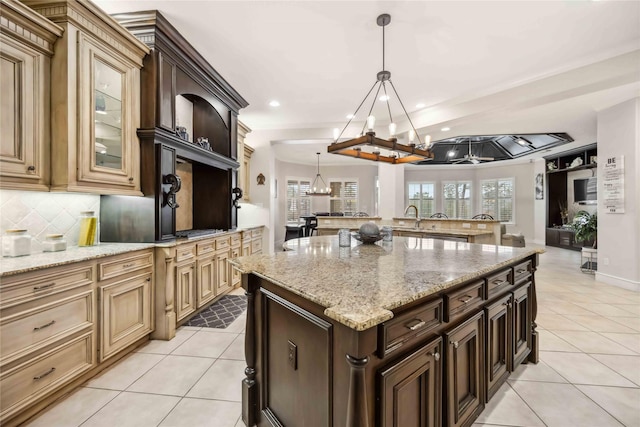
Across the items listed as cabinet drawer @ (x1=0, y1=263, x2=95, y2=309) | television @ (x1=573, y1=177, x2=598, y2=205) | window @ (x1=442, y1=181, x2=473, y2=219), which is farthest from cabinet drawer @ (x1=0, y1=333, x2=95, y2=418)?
window @ (x1=442, y1=181, x2=473, y2=219)

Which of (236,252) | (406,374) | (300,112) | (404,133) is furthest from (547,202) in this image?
(406,374)

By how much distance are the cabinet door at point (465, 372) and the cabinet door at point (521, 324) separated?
0.55 metres

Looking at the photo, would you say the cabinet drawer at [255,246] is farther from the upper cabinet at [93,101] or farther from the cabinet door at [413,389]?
the cabinet door at [413,389]

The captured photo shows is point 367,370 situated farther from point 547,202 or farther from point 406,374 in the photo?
point 547,202

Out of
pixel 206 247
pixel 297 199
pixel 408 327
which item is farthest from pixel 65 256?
pixel 297 199

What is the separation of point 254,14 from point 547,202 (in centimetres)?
964

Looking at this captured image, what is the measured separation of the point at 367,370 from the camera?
0.96 meters

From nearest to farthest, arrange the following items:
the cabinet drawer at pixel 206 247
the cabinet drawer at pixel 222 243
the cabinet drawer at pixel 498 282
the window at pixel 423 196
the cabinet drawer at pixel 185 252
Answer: the cabinet drawer at pixel 498 282 < the cabinet drawer at pixel 185 252 < the cabinet drawer at pixel 206 247 < the cabinet drawer at pixel 222 243 < the window at pixel 423 196

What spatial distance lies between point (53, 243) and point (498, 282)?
3057 mm

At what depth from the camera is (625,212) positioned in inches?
159

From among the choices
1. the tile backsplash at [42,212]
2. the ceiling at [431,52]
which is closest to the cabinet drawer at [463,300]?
the ceiling at [431,52]

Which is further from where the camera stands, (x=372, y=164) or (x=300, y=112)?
(x=372, y=164)

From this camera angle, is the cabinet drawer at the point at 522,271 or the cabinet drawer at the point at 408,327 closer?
the cabinet drawer at the point at 408,327

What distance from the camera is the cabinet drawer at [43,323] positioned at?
1.48 metres
